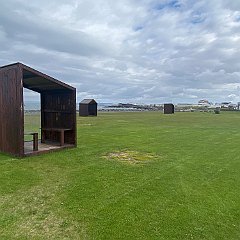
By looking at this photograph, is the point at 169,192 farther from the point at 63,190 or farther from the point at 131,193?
the point at 63,190

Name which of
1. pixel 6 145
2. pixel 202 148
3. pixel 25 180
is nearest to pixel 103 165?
pixel 25 180

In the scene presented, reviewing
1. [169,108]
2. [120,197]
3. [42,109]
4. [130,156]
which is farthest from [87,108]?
[120,197]

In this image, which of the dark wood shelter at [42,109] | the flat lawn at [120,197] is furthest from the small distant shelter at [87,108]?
the flat lawn at [120,197]

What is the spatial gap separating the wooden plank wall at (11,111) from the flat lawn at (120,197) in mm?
638

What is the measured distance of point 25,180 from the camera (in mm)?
7027

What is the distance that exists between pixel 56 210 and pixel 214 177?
437 centimetres

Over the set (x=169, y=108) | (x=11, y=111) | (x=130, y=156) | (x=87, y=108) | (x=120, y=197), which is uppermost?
(x=169, y=108)

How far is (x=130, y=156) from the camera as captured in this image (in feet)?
33.8

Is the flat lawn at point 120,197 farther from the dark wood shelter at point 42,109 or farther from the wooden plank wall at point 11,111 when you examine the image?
the dark wood shelter at point 42,109

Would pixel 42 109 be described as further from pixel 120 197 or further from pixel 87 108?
pixel 87 108

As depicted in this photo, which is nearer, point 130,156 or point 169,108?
point 130,156

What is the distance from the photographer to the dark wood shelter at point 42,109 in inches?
392

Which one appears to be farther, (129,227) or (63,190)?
(63,190)

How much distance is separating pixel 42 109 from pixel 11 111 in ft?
11.2
